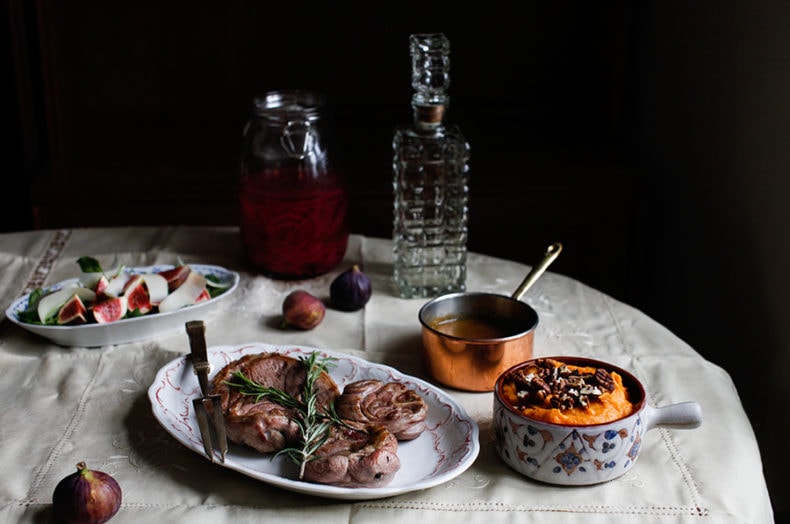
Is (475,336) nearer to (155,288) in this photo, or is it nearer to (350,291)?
(350,291)

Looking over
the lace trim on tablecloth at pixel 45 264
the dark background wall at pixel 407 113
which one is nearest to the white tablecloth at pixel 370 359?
the lace trim on tablecloth at pixel 45 264

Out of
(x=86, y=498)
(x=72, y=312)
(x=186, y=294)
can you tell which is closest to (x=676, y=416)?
(x=86, y=498)

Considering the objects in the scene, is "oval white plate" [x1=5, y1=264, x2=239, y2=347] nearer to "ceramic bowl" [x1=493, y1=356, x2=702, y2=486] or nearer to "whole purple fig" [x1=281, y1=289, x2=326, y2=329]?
"whole purple fig" [x1=281, y1=289, x2=326, y2=329]

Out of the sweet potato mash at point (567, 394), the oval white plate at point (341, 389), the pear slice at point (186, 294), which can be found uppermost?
the sweet potato mash at point (567, 394)

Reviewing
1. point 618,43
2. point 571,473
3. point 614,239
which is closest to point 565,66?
point 618,43

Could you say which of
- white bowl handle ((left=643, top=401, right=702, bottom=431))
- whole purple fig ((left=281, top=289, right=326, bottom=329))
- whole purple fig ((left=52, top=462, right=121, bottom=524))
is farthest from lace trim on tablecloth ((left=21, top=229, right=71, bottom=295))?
white bowl handle ((left=643, top=401, right=702, bottom=431))

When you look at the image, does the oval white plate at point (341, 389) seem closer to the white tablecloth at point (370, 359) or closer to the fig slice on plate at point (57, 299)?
the white tablecloth at point (370, 359)

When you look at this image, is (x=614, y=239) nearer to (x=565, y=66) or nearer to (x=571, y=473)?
(x=565, y=66)
